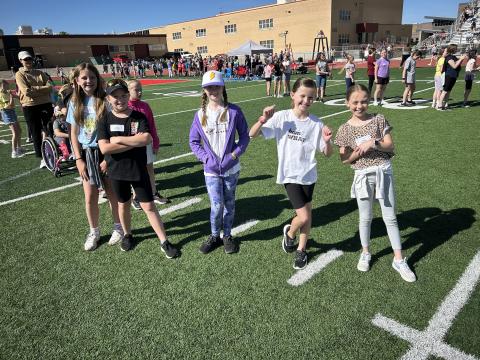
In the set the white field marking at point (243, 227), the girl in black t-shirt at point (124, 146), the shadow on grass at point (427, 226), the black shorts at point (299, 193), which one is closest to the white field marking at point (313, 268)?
the shadow on grass at point (427, 226)

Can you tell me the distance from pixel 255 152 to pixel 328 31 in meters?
57.9

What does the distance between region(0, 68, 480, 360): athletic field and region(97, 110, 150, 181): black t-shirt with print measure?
42.7 inches

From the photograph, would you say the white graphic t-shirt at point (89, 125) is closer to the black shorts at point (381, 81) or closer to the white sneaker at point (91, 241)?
the white sneaker at point (91, 241)

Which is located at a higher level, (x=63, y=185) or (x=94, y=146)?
(x=94, y=146)

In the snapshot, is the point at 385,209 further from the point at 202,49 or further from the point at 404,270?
the point at 202,49

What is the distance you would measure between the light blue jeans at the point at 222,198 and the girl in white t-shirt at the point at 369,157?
4.10 feet

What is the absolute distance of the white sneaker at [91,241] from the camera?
424 centimetres

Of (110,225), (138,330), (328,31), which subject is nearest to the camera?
(138,330)

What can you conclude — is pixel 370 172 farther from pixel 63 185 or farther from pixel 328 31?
pixel 328 31

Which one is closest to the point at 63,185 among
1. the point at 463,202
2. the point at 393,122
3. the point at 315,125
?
the point at 315,125

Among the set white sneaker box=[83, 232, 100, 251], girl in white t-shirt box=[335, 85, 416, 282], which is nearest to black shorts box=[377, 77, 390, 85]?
girl in white t-shirt box=[335, 85, 416, 282]

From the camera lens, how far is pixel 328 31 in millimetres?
58062

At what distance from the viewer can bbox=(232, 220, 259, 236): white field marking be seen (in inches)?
179

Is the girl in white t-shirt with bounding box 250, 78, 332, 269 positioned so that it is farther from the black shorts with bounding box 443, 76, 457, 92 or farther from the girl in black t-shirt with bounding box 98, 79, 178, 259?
the black shorts with bounding box 443, 76, 457, 92
